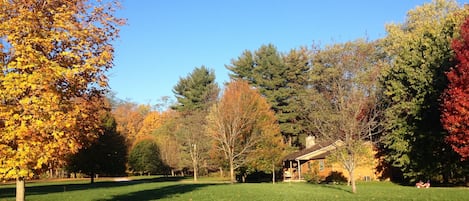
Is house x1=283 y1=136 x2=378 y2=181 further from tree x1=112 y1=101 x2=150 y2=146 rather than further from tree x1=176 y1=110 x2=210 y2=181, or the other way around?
tree x1=112 y1=101 x2=150 y2=146

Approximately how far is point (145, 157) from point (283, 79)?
2846cm

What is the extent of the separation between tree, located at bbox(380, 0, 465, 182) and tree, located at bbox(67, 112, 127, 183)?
101ft

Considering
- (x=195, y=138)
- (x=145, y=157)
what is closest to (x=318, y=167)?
(x=195, y=138)

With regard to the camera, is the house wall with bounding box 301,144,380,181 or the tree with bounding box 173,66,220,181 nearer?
the house wall with bounding box 301,144,380,181

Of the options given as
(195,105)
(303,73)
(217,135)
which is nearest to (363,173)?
(217,135)

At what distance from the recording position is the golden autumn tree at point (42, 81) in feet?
28.5

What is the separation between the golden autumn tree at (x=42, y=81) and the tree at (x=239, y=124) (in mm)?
29232

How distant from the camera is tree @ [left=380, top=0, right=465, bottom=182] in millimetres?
29578

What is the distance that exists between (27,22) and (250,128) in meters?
33.1

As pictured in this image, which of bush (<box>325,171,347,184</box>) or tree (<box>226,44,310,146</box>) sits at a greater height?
tree (<box>226,44,310,146</box>)

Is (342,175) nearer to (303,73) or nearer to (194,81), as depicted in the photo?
(303,73)

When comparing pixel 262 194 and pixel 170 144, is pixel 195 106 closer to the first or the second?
pixel 170 144

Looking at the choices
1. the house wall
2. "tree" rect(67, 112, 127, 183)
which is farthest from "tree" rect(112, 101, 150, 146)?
the house wall

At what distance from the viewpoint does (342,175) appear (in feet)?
135
